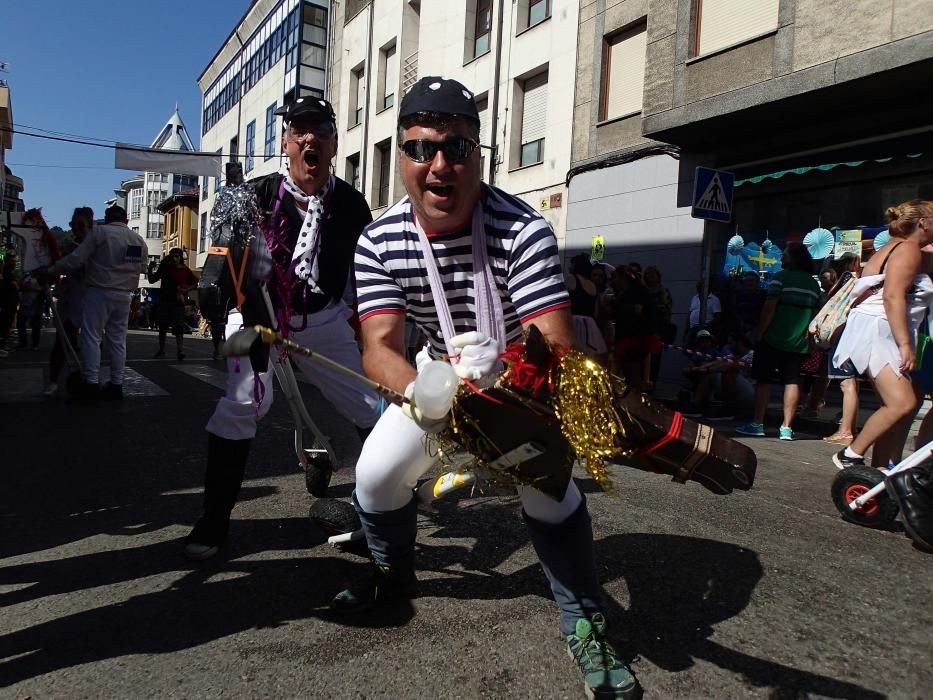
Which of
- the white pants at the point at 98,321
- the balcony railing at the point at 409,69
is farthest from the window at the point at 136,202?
the white pants at the point at 98,321

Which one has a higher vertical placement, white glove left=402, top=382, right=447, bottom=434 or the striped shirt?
the striped shirt

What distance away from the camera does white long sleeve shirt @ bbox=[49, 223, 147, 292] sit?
6996 millimetres

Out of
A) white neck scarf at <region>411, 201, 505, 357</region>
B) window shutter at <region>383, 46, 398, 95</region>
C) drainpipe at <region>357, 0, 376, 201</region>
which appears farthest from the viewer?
drainpipe at <region>357, 0, 376, 201</region>

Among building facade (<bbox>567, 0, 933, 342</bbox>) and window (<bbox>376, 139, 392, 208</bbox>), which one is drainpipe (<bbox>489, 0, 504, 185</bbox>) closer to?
building facade (<bbox>567, 0, 933, 342</bbox>)

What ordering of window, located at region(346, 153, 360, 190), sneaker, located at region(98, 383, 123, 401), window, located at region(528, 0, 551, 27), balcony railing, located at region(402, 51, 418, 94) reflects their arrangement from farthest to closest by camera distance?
window, located at region(346, 153, 360, 190) → balcony railing, located at region(402, 51, 418, 94) → window, located at region(528, 0, 551, 27) → sneaker, located at region(98, 383, 123, 401)

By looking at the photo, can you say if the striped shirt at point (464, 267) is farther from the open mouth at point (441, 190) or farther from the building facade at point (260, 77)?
the building facade at point (260, 77)

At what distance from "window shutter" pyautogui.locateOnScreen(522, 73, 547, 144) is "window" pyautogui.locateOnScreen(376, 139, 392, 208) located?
8385 mm

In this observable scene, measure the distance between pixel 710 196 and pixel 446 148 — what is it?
26.4ft

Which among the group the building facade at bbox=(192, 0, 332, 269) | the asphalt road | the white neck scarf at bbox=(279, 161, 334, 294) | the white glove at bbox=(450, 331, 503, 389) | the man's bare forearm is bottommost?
the asphalt road

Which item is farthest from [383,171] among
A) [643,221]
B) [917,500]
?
[917,500]

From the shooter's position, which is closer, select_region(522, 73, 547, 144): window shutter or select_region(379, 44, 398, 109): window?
select_region(522, 73, 547, 144): window shutter

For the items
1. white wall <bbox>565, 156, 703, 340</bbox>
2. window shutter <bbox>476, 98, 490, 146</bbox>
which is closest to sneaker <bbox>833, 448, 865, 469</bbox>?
white wall <bbox>565, 156, 703, 340</bbox>

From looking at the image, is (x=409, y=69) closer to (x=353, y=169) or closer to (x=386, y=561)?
(x=353, y=169)

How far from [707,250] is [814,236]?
5.84ft
